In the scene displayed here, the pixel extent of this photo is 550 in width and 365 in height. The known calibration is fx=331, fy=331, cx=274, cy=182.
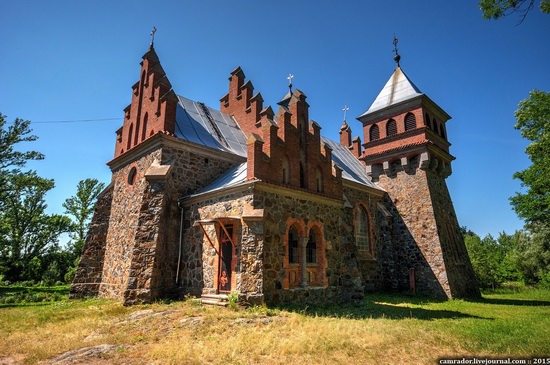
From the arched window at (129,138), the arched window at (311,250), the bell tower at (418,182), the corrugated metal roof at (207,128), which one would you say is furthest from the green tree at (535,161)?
the arched window at (129,138)

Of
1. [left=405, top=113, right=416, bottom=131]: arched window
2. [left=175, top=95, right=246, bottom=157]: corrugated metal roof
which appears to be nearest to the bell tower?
[left=405, top=113, right=416, bottom=131]: arched window

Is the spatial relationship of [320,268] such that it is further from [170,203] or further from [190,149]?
[190,149]

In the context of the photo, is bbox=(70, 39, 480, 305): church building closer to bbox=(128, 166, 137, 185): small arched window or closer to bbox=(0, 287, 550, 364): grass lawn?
bbox=(128, 166, 137, 185): small arched window

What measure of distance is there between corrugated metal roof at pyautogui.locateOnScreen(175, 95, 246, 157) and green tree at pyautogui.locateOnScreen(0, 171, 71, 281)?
2428 cm

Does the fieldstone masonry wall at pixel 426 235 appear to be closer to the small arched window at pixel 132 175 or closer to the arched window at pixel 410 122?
the arched window at pixel 410 122

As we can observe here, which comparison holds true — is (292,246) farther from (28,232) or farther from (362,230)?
(28,232)

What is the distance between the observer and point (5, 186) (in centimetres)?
2272

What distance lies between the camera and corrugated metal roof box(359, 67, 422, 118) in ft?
80.0

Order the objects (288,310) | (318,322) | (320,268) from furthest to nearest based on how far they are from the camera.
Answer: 1. (320,268)
2. (288,310)
3. (318,322)

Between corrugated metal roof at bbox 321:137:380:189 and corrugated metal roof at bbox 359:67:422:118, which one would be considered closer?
corrugated metal roof at bbox 321:137:380:189

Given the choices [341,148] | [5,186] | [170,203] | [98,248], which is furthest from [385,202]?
[5,186]

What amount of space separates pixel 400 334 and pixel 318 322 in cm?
224

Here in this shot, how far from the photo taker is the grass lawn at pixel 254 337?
21.7 ft

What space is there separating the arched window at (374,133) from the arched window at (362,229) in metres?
6.27
